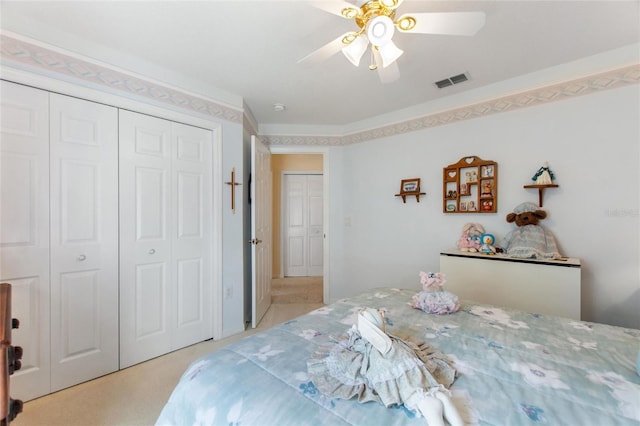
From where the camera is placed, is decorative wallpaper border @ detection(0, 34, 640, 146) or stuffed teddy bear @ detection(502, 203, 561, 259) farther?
stuffed teddy bear @ detection(502, 203, 561, 259)

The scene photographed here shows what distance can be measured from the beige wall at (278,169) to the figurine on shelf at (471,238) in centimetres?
329

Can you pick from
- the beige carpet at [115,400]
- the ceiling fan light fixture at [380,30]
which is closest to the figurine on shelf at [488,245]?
the ceiling fan light fixture at [380,30]

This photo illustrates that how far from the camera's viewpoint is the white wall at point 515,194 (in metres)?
1.99

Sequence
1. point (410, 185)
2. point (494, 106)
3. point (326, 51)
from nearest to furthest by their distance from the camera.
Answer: point (326, 51)
point (494, 106)
point (410, 185)

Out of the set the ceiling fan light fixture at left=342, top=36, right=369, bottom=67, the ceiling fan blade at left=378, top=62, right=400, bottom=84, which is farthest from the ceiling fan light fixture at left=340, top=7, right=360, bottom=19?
the ceiling fan blade at left=378, top=62, right=400, bottom=84

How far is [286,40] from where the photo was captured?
74.5 inches

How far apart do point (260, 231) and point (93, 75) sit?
6.27 ft

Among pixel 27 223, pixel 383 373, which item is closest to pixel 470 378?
pixel 383 373

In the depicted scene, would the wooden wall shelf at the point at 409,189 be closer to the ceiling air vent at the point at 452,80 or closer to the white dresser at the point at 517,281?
the white dresser at the point at 517,281

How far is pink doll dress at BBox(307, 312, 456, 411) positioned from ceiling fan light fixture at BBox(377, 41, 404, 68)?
4.53ft

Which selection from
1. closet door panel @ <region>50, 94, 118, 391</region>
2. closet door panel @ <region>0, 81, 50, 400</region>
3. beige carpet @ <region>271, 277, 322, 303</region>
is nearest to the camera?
closet door panel @ <region>0, 81, 50, 400</region>

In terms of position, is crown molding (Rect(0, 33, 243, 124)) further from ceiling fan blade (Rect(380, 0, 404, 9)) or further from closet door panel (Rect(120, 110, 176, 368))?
ceiling fan blade (Rect(380, 0, 404, 9))

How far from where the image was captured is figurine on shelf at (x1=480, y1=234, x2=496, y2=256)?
2384mm

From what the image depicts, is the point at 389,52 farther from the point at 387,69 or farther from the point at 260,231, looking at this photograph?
the point at 260,231
